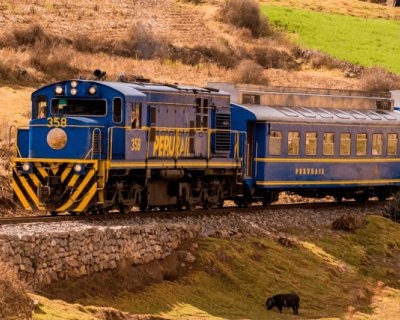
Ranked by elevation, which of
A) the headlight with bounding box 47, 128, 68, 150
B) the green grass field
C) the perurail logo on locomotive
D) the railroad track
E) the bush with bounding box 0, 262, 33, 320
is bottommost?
the railroad track

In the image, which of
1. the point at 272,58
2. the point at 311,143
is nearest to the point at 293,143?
the point at 311,143

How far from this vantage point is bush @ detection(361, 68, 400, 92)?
6291cm

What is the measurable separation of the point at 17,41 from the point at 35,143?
104 feet

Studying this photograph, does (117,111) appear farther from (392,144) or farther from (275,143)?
(392,144)

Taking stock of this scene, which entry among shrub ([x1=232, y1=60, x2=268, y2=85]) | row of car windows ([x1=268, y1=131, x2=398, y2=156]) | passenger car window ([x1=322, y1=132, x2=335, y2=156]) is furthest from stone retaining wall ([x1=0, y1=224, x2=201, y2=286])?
shrub ([x1=232, y1=60, x2=268, y2=85])

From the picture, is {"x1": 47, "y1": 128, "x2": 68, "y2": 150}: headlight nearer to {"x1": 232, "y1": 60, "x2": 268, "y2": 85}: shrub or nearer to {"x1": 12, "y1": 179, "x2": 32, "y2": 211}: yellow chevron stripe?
{"x1": 12, "y1": 179, "x2": 32, "y2": 211}: yellow chevron stripe

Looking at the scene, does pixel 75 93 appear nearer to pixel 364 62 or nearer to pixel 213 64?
pixel 213 64

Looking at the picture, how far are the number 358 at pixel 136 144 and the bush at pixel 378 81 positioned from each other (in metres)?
37.7

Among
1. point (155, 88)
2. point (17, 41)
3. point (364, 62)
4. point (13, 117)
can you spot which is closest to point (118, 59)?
point (17, 41)

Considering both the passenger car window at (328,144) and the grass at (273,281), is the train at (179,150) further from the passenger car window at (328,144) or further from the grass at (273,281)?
the grass at (273,281)

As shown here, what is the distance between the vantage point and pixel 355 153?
3512 centimetres

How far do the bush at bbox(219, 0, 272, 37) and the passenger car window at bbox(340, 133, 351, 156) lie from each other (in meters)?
40.5

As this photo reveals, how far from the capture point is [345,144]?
34.8m

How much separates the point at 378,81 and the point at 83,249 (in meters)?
45.5
